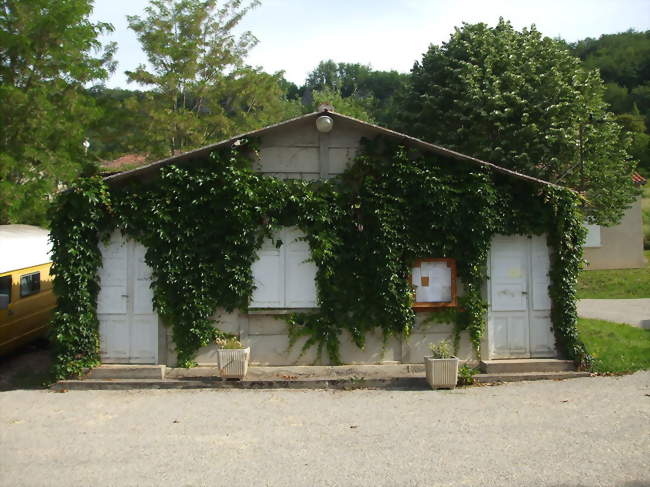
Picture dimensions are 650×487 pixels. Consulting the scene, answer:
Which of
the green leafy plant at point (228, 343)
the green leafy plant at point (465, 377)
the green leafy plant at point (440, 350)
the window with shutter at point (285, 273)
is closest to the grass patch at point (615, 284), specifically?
the green leafy plant at point (465, 377)

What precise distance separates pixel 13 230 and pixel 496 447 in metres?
11.2

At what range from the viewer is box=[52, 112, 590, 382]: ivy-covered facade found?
995cm

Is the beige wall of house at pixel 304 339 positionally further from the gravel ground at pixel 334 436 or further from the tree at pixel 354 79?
the tree at pixel 354 79

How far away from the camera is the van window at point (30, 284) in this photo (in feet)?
39.0

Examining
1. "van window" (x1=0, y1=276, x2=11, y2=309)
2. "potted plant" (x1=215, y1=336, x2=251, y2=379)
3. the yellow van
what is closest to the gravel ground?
"potted plant" (x1=215, y1=336, x2=251, y2=379)

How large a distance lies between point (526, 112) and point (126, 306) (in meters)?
14.4

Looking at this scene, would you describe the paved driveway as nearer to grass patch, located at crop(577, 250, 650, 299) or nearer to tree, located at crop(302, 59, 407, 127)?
grass patch, located at crop(577, 250, 650, 299)

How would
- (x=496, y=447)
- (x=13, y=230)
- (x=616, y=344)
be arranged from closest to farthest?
1. (x=496, y=447)
2. (x=616, y=344)
3. (x=13, y=230)

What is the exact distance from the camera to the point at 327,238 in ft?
33.1

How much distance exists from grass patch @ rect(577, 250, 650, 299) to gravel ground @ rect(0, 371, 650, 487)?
12169mm

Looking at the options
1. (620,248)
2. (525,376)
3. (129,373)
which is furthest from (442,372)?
(620,248)

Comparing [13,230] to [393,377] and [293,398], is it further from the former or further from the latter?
[393,377]

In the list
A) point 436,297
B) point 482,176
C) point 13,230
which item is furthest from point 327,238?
point 13,230

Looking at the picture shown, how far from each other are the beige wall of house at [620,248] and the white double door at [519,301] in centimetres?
1754
